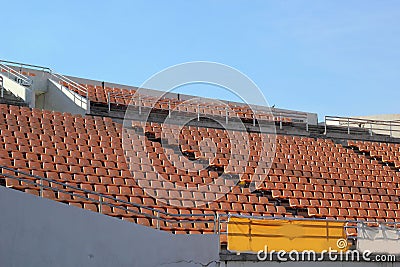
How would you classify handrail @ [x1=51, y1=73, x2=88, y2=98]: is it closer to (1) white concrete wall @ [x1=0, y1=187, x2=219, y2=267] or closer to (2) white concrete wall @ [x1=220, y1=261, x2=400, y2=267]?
(1) white concrete wall @ [x1=0, y1=187, x2=219, y2=267]

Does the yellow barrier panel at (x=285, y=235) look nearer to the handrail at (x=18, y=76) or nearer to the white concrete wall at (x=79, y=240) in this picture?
the white concrete wall at (x=79, y=240)

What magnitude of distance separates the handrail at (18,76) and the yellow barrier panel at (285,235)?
9500mm

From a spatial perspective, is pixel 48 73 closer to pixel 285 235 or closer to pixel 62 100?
pixel 62 100

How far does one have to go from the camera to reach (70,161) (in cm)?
1309

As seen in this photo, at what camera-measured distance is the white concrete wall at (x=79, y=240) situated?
9156 mm

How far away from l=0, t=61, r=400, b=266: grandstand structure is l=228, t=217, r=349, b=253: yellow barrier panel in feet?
0.06

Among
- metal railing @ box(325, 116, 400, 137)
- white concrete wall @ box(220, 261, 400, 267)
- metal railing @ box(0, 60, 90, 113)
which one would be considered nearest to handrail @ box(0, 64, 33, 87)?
metal railing @ box(0, 60, 90, 113)

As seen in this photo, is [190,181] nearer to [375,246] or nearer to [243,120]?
[375,246]

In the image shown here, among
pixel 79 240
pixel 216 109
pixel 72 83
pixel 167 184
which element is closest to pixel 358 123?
pixel 216 109

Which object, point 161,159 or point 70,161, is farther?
point 161,159

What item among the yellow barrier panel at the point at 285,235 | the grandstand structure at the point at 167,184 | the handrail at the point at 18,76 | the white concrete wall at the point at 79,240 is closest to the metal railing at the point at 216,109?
the grandstand structure at the point at 167,184

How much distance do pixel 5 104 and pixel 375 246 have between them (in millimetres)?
8596

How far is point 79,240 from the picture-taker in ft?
31.0

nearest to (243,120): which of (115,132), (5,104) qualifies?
(115,132)
